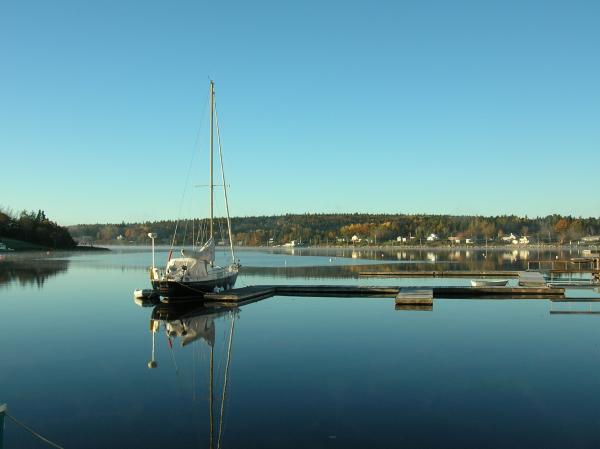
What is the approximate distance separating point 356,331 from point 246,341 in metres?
5.03

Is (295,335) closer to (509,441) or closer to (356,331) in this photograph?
(356,331)

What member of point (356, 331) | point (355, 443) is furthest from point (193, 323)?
point (355, 443)

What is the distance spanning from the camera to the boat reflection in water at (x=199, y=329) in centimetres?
1362

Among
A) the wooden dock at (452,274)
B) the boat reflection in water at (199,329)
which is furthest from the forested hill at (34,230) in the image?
the boat reflection in water at (199,329)

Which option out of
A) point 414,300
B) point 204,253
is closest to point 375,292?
point 414,300

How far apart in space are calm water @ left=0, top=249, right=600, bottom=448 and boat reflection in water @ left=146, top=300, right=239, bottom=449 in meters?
0.11

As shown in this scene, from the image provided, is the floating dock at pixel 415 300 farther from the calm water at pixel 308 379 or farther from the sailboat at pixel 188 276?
the sailboat at pixel 188 276

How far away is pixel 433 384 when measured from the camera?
15.3 m

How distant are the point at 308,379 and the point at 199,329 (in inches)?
400

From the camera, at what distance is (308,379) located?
15.9 metres

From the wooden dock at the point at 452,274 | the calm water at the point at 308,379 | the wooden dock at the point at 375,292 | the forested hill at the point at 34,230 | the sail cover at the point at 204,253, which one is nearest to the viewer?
the calm water at the point at 308,379

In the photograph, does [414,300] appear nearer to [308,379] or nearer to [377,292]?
[377,292]

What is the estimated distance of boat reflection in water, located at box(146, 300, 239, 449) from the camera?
536 inches

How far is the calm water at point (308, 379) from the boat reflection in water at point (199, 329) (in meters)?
0.11
